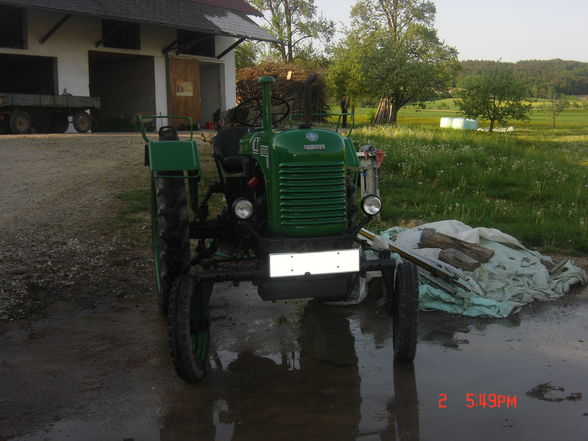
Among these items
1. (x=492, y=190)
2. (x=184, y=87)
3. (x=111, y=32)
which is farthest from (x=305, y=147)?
(x=184, y=87)

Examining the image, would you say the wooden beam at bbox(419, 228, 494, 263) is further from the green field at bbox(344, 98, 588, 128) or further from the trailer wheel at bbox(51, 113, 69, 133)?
the green field at bbox(344, 98, 588, 128)

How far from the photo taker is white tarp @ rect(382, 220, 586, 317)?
501 centimetres

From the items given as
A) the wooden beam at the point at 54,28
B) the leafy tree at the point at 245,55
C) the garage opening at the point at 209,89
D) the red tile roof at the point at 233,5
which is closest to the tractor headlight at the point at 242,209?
the wooden beam at the point at 54,28

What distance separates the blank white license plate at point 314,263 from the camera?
360 centimetres

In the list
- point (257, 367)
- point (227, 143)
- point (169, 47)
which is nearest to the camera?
point (257, 367)

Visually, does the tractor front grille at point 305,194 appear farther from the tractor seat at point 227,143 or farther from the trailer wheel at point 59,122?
the trailer wheel at point 59,122

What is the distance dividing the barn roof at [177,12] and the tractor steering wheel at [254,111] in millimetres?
12641

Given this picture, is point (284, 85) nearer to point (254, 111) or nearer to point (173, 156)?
point (254, 111)

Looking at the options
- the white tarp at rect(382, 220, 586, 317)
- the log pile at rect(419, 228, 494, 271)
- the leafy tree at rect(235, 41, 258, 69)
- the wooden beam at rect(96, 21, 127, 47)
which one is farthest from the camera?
the leafy tree at rect(235, 41, 258, 69)

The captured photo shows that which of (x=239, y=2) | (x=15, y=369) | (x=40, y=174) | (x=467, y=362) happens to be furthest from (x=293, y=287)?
(x=239, y=2)

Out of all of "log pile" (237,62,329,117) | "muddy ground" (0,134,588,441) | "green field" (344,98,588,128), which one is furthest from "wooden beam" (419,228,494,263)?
"green field" (344,98,588,128)

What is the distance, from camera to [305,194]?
12.6 feet

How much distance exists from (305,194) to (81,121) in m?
14.8

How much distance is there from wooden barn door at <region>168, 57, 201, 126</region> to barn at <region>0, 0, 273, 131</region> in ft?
0.11
